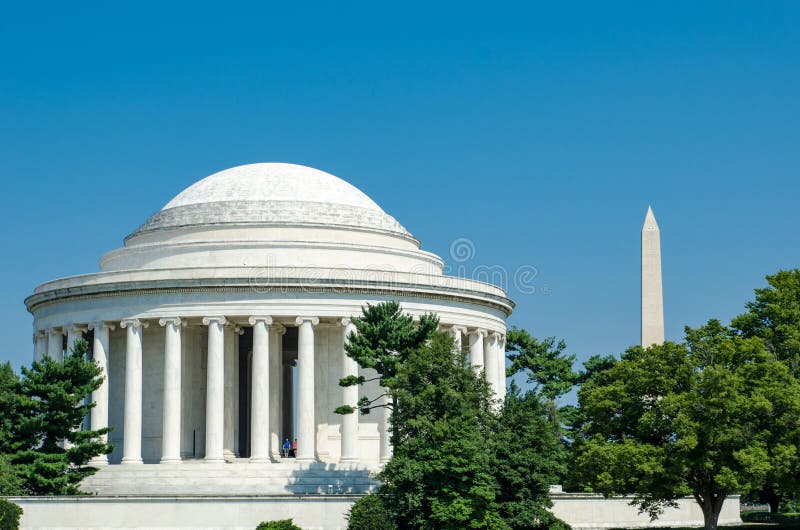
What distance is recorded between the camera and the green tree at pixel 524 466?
67875 mm

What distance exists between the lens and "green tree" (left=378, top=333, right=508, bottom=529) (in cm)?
6625

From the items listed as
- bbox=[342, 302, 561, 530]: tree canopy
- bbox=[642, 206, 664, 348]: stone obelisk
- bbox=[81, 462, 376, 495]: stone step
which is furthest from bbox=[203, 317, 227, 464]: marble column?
bbox=[642, 206, 664, 348]: stone obelisk

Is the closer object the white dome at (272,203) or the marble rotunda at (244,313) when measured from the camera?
the marble rotunda at (244,313)

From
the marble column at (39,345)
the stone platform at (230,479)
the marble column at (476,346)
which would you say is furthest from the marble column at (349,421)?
the marble column at (39,345)

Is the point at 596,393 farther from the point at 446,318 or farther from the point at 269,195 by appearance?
the point at 269,195

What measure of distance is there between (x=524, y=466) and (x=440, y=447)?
14.8 ft

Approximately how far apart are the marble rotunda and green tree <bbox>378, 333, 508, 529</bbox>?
Answer: 56.0 ft

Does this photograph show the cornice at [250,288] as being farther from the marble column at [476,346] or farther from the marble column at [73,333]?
the marble column at [476,346]

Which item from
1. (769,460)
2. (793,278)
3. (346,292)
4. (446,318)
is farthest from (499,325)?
(769,460)

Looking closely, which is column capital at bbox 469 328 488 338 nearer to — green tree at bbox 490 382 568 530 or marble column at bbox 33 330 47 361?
green tree at bbox 490 382 568 530

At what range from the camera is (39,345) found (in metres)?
100

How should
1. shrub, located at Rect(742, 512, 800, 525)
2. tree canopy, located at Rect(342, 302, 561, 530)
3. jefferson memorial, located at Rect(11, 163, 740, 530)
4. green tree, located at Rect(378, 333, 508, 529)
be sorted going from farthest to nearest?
shrub, located at Rect(742, 512, 800, 525) < jefferson memorial, located at Rect(11, 163, 740, 530) < tree canopy, located at Rect(342, 302, 561, 530) < green tree, located at Rect(378, 333, 508, 529)

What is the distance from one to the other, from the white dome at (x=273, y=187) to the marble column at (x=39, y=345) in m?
14.3

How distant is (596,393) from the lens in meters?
76.2
